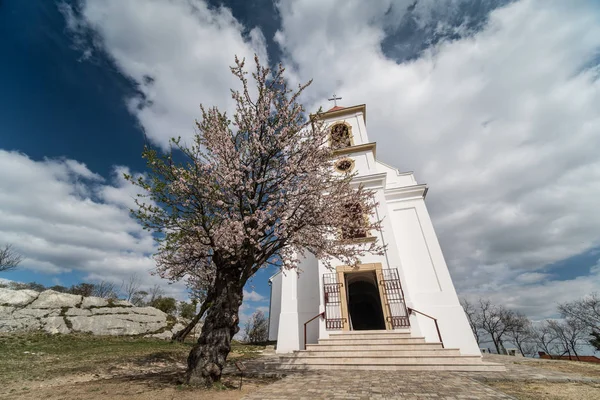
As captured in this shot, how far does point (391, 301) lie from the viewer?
11.8 metres

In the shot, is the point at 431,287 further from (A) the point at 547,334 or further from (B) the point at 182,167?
(A) the point at 547,334

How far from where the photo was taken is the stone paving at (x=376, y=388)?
16.5 feet

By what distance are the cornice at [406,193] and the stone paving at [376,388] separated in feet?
33.1

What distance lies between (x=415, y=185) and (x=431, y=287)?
6.11 m

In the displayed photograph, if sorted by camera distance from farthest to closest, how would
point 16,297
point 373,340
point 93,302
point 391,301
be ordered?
1. point 93,302
2. point 16,297
3. point 391,301
4. point 373,340

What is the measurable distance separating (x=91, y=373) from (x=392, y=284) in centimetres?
1183

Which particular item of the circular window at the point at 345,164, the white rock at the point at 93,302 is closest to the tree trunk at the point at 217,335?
the circular window at the point at 345,164

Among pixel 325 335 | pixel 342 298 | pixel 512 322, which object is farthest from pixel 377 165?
pixel 512 322

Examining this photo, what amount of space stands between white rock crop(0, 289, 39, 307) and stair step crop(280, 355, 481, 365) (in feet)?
55.5

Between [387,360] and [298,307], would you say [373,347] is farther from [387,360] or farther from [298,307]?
[298,307]

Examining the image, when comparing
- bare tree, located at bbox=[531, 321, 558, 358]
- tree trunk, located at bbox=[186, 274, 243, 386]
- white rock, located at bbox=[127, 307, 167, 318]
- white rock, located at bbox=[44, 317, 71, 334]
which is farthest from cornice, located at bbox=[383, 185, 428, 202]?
bare tree, located at bbox=[531, 321, 558, 358]

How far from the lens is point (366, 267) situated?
12.8m

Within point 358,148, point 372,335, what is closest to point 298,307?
point 372,335

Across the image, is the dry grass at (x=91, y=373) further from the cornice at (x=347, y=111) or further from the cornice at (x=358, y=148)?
the cornice at (x=347, y=111)
